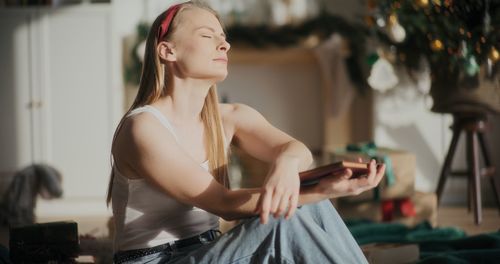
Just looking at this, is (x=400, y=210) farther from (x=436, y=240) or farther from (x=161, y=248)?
(x=161, y=248)

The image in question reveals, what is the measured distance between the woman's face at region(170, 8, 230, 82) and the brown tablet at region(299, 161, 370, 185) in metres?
0.32

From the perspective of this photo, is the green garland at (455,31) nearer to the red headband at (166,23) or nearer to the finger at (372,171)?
the red headband at (166,23)

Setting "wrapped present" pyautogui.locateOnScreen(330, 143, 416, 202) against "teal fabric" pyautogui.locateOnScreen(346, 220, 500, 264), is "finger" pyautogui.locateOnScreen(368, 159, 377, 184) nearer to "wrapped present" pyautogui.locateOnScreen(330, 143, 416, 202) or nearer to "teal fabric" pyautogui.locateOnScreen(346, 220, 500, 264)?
"teal fabric" pyautogui.locateOnScreen(346, 220, 500, 264)

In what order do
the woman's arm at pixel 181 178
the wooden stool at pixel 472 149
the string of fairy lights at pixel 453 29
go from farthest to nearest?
the wooden stool at pixel 472 149
the string of fairy lights at pixel 453 29
the woman's arm at pixel 181 178

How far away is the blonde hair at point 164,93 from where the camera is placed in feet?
5.40

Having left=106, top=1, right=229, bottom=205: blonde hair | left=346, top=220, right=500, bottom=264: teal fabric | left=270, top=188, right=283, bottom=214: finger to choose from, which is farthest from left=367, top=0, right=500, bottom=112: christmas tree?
left=270, top=188, right=283, bottom=214: finger

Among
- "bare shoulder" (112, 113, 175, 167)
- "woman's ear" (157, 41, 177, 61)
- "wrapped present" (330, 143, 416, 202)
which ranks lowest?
"wrapped present" (330, 143, 416, 202)

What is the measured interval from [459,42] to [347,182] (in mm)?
2343

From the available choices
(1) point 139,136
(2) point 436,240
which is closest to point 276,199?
(1) point 139,136

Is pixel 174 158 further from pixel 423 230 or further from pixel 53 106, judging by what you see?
pixel 53 106

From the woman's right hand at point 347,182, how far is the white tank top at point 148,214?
33 centimetres

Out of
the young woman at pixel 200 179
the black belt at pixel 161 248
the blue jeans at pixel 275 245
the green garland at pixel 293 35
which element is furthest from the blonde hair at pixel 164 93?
the green garland at pixel 293 35

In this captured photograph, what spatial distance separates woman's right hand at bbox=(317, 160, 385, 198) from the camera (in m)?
1.41

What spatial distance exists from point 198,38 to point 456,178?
3299 millimetres
